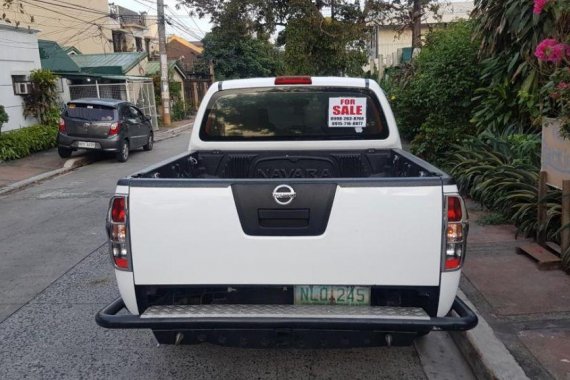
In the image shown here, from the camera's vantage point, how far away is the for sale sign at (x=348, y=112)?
15.6 feet

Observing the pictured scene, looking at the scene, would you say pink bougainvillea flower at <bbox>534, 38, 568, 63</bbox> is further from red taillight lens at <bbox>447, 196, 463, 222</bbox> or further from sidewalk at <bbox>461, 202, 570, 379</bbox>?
red taillight lens at <bbox>447, 196, 463, 222</bbox>

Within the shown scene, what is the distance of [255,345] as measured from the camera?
326 cm

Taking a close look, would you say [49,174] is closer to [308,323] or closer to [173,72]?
[308,323]

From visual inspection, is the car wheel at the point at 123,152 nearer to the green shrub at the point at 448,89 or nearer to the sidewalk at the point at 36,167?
the sidewalk at the point at 36,167

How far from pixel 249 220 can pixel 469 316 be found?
4.34 feet

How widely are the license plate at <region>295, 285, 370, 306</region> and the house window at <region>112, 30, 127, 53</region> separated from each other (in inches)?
1738

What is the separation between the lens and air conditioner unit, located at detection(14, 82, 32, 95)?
689 inches

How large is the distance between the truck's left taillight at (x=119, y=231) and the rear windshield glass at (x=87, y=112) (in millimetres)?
13091

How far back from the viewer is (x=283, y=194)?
3.12m

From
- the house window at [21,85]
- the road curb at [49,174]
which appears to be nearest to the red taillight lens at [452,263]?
the road curb at [49,174]

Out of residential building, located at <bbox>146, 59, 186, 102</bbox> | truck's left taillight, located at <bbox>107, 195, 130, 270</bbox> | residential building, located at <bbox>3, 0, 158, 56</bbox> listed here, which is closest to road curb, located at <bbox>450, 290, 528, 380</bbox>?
truck's left taillight, located at <bbox>107, 195, 130, 270</bbox>

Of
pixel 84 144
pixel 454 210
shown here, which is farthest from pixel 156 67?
pixel 454 210

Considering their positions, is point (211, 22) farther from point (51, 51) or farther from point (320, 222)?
point (320, 222)

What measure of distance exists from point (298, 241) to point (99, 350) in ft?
6.77
